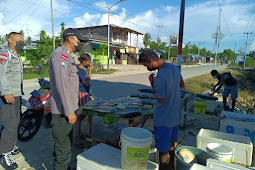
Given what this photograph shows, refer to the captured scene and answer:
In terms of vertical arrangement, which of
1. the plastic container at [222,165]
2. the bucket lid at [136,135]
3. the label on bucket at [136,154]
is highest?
the bucket lid at [136,135]

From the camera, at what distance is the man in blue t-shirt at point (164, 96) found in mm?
2350

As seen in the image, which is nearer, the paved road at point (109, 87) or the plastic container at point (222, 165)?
the plastic container at point (222, 165)

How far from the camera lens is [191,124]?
529 centimetres

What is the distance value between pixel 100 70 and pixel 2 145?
1796 centimetres

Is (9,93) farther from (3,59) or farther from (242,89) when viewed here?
(242,89)

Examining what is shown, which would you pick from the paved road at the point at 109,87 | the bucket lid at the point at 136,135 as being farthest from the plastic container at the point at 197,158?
the paved road at the point at 109,87

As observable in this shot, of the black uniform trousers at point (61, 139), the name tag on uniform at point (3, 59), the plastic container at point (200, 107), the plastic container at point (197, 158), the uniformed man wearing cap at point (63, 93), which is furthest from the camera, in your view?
the plastic container at point (200, 107)

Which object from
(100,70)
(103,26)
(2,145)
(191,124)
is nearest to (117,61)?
(103,26)

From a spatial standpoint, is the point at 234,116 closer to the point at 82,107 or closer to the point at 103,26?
the point at 82,107

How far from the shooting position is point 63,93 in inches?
81.1

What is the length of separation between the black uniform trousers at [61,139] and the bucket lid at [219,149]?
203 centimetres

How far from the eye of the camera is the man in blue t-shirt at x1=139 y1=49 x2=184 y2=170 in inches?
92.5

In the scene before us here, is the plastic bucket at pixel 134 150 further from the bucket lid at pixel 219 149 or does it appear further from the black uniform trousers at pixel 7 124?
the black uniform trousers at pixel 7 124

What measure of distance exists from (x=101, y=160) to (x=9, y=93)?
177 centimetres
